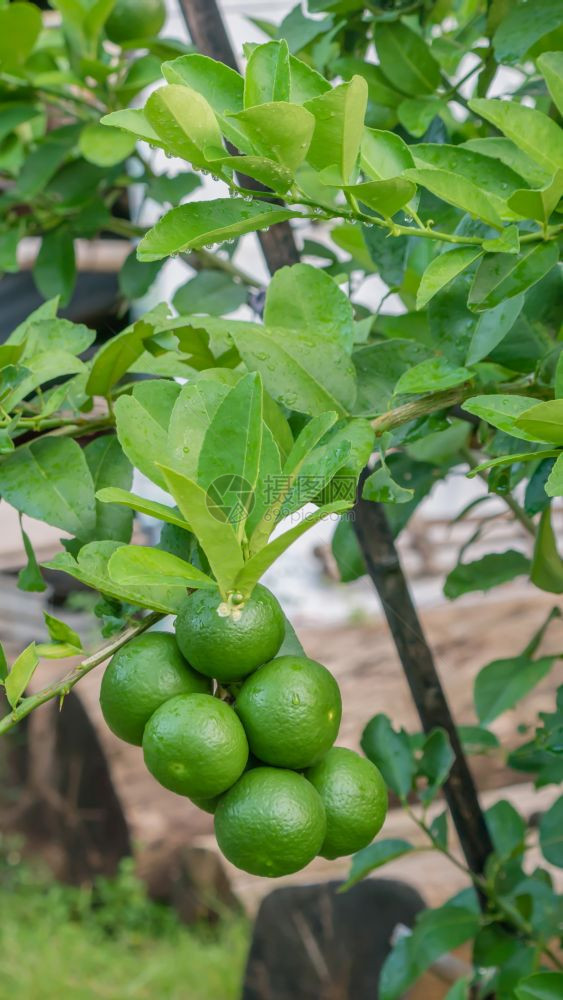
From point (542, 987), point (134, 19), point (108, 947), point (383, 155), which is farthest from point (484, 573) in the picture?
point (108, 947)

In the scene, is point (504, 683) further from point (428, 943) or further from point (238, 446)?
point (238, 446)

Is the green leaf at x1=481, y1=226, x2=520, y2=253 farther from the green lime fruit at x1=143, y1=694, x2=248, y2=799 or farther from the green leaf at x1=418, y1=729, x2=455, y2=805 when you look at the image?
the green leaf at x1=418, y1=729, x2=455, y2=805

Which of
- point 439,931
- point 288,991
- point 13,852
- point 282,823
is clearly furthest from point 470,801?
point 13,852

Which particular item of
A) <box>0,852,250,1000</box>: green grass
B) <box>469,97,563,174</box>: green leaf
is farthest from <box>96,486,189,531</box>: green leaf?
<box>0,852,250,1000</box>: green grass

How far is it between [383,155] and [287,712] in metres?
0.24

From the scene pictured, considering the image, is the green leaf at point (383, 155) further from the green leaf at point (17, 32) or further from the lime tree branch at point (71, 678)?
the green leaf at point (17, 32)

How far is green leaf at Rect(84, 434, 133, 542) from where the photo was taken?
53cm

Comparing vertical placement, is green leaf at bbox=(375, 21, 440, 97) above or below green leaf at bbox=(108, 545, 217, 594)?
above

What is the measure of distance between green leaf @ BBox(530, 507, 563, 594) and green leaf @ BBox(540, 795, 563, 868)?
16 centimetres

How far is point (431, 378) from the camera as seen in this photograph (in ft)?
1.58

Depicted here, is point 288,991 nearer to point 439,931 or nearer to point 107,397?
point 439,931

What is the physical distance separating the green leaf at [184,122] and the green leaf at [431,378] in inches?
5.4

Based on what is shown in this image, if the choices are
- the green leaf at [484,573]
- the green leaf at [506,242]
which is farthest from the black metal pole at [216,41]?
the green leaf at [506,242]

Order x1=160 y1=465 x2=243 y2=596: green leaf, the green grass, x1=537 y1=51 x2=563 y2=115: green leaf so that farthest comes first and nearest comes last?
the green grass
x1=537 y1=51 x2=563 y2=115: green leaf
x1=160 y1=465 x2=243 y2=596: green leaf
